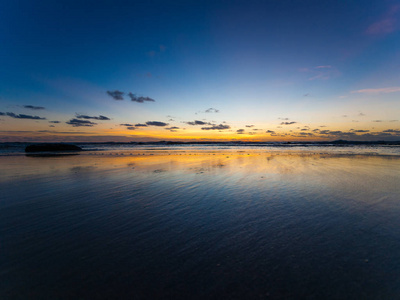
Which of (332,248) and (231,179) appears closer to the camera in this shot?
(332,248)

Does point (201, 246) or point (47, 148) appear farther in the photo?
point (47, 148)

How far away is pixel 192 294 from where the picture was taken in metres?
2.51

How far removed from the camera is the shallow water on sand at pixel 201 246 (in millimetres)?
2627

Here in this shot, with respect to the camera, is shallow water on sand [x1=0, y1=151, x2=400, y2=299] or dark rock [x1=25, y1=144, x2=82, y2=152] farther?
dark rock [x1=25, y1=144, x2=82, y2=152]

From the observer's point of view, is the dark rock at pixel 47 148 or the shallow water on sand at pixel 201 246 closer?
the shallow water on sand at pixel 201 246

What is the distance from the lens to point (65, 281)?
9.04 ft

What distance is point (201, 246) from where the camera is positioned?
3.65m

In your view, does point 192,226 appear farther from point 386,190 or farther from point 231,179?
point 386,190

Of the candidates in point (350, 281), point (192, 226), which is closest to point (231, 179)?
point (192, 226)

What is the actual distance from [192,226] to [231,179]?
5.49m

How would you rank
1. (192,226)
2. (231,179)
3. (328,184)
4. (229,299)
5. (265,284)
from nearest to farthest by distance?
1. (229,299)
2. (265,284)
3. (192,226)
4. (328,184)
5. (231,179)

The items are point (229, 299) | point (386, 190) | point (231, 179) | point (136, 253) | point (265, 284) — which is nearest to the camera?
point (229, 299)

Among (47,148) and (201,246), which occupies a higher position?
(201,246)

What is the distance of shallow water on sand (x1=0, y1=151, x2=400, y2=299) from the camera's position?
2.63 metres
